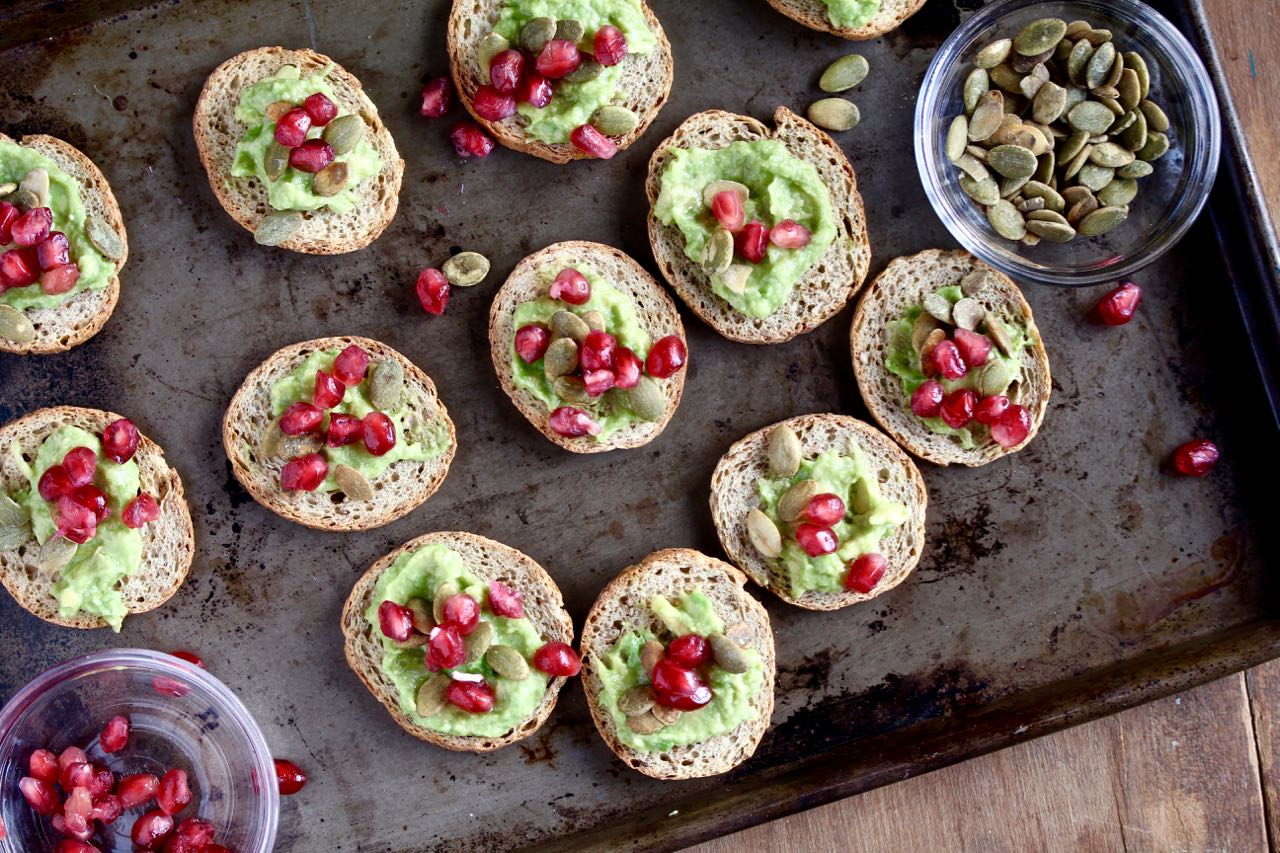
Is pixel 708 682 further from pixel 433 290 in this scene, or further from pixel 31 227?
pixel 31 227

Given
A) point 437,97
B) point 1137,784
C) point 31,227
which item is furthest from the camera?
point 1137,784

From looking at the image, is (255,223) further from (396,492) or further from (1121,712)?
(1121,712)

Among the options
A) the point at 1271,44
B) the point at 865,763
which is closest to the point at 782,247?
the point at 865,763

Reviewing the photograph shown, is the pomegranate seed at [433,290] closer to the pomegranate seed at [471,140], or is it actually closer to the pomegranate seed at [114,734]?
the pomegranate seed at [471,140]

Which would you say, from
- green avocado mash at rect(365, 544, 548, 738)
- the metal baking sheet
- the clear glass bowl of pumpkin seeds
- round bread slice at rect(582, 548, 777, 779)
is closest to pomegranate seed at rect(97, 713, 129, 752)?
the metal baking sheet

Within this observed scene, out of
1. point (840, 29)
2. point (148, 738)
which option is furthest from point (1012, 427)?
point (148, 738)

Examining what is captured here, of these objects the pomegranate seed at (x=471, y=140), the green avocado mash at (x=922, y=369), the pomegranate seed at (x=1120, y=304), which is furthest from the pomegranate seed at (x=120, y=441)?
the pomegranate seed at (x=1120, y=304)
